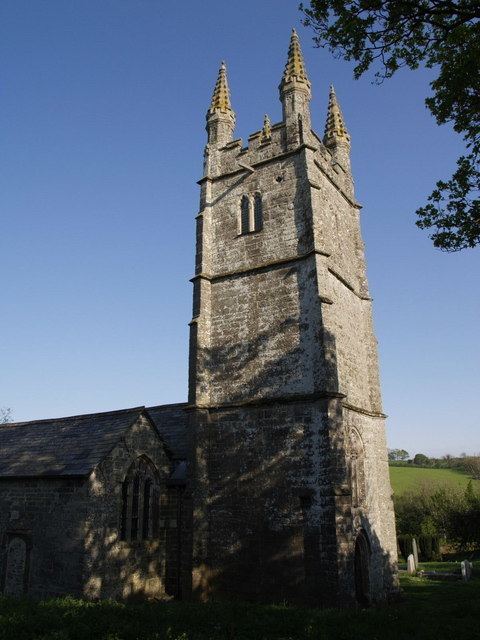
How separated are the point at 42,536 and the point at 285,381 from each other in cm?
869

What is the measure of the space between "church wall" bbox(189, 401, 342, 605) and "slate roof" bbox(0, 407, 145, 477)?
116 inches

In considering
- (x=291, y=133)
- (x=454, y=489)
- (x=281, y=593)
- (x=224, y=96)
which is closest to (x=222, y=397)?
(x=281, y=593)

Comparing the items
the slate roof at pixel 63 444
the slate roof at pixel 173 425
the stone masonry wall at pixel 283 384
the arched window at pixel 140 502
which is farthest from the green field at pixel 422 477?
the slate roof at pixel 63 444

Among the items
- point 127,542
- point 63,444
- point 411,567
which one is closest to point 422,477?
point 411,567

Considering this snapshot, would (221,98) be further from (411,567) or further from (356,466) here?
(411,567)

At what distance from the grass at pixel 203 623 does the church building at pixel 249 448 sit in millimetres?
3156

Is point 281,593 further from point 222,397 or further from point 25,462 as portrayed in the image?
point 25,462

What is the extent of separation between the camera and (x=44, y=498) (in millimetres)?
14594

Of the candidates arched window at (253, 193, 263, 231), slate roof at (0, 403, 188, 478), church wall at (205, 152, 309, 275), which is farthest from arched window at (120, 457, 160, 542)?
arched window at (253, 193, 263, 231)

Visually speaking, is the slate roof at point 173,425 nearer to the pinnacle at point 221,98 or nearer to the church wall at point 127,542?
the church wall at point 127,542

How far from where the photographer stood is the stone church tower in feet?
45.0

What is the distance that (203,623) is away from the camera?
8.95 metres

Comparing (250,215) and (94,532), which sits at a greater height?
(250,215)

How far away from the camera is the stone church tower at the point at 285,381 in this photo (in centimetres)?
1372
